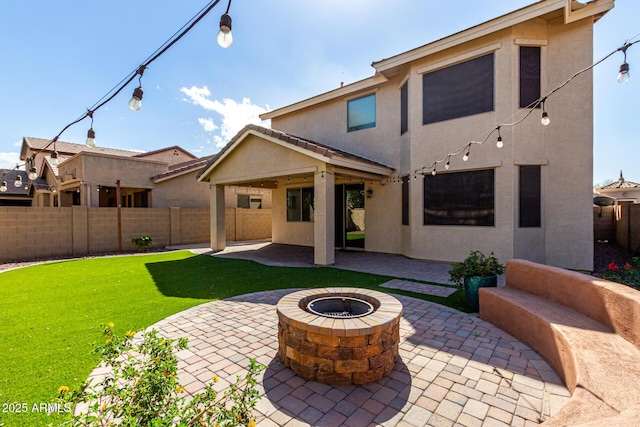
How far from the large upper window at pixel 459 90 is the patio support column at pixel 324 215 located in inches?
168

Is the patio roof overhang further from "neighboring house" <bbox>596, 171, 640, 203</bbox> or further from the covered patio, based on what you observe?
"neighboring house" <bbox>596, 171, 640, 203</bbox>

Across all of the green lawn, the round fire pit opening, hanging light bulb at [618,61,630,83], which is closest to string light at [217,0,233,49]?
the round fire pit opening

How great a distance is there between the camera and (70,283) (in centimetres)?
731

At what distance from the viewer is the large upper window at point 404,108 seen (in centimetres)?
1052

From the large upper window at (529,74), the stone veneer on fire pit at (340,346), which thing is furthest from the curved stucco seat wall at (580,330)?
the large upper window at (529,74)

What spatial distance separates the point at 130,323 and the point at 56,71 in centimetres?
645

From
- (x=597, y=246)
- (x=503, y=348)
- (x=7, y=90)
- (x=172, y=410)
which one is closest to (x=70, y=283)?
(x=7, y=90)

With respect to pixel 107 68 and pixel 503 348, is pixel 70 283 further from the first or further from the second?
pixel 503 348

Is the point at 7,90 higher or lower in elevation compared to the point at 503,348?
higher

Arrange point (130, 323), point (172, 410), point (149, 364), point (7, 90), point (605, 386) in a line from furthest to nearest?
point (7, 90) < point (130, 323) < point (605, 386) < point (149, 364) < point (172, 410)

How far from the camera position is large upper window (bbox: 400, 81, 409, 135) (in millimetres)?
10516

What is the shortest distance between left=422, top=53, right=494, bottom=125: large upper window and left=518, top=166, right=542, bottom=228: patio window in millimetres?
2269

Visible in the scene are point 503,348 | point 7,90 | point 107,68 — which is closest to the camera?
point 503,348

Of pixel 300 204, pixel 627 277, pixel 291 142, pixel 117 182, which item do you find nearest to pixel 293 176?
pixel 291 142
